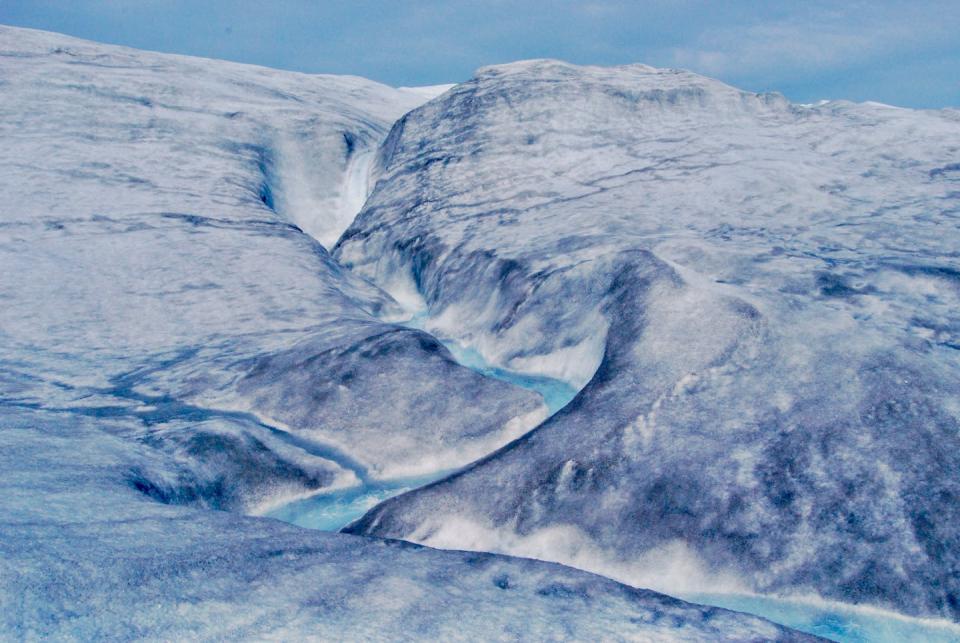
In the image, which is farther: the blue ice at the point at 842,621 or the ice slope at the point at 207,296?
the ice slope at the point at 207,296

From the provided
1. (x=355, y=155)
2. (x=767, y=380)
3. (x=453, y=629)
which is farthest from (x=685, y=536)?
(x=355, y=155)

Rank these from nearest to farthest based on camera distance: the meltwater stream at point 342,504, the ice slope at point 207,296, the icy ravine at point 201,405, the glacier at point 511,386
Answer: the icy ravine at point 201,405
the glacier at point 511,386
the meltwater stream at point 342,504
the ice slope at point 207,296

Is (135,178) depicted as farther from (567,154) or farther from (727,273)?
(727,273)

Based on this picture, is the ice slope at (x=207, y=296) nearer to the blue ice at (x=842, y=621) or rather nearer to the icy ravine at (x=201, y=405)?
the icy ravine at (x=201, y=405)

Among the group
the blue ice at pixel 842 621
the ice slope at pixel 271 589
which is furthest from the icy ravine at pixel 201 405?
the blue ice at pixel 842 621

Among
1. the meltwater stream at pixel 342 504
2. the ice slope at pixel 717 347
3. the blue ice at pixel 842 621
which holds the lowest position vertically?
the meltwater stream at pixel 342 504

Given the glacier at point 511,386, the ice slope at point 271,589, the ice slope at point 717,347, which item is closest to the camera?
the ice slope at point 271,589

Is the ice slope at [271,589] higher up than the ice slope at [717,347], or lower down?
lower down
